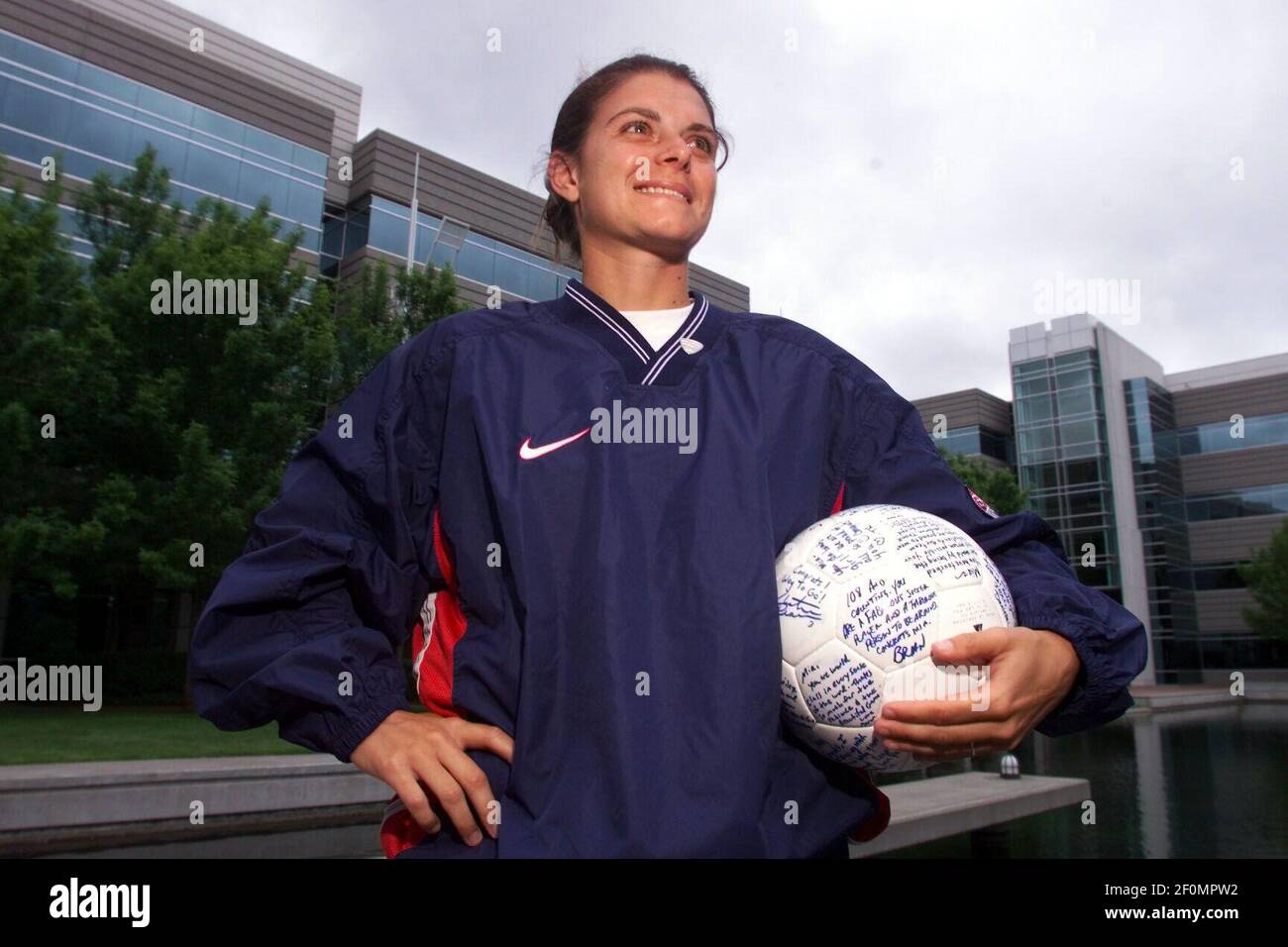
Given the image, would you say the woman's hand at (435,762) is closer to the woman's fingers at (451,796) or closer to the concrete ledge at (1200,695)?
the woman's fingers at (451,796)

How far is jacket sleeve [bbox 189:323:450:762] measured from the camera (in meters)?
1.61

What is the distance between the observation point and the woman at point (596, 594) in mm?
1541

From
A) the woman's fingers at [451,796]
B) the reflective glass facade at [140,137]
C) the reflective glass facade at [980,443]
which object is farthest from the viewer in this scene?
the reflective glass facade at [980,443]

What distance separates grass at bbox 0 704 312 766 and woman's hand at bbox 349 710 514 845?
8.69 meters

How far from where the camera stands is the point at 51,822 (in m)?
8.02

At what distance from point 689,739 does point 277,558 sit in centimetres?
89

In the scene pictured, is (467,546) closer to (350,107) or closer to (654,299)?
(654,299)

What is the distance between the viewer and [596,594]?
1.60m

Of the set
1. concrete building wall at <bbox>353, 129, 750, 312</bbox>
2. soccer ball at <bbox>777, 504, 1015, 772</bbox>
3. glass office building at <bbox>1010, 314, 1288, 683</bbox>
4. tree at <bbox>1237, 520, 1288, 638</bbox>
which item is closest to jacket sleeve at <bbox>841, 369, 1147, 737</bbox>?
soccer ball at <bbox>777, 504, 1015, 772</bbox>

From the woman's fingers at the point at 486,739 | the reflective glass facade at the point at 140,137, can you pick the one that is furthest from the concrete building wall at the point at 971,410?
the woman's fingers at the point at 486,739

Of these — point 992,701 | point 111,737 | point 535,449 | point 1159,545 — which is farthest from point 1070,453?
point 535,449

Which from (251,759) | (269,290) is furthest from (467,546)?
(269,290)

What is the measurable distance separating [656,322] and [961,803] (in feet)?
25.7

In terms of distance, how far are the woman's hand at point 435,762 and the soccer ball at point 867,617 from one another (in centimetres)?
63
